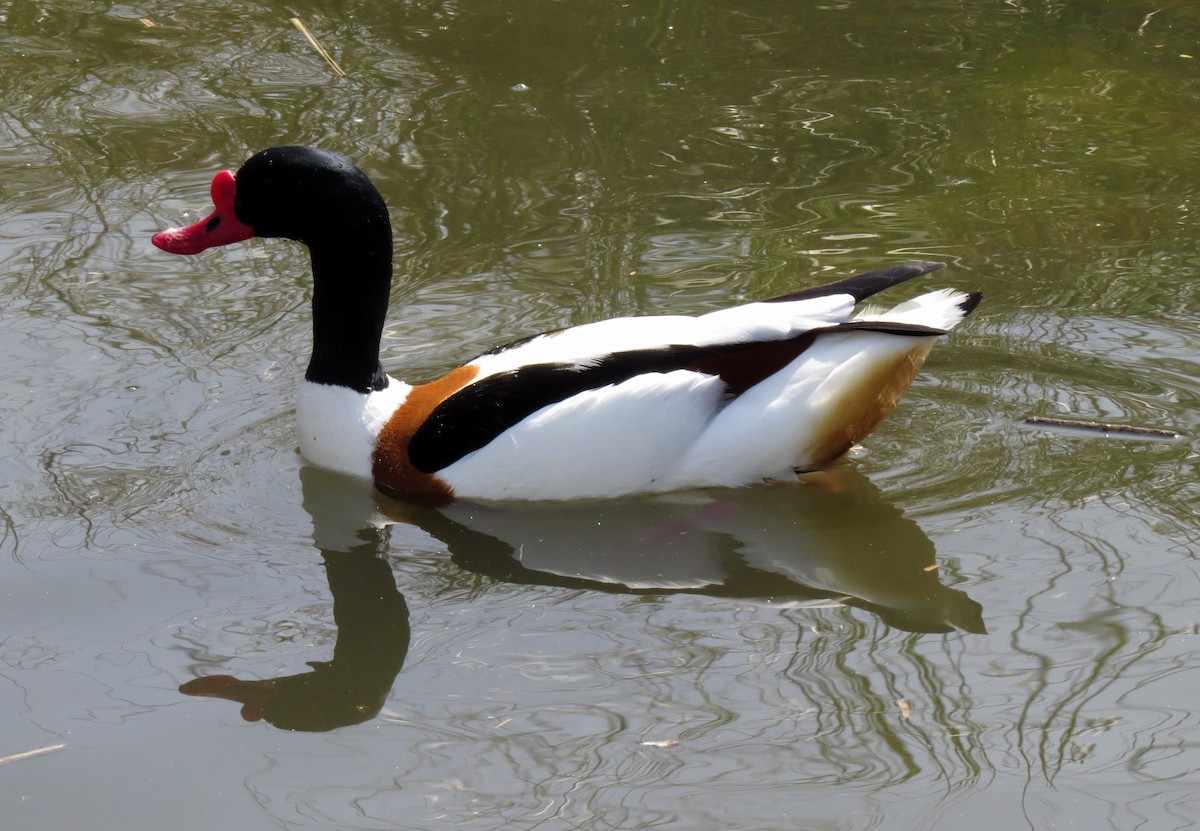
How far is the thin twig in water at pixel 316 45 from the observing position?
829cm

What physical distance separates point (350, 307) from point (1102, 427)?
8.68ft

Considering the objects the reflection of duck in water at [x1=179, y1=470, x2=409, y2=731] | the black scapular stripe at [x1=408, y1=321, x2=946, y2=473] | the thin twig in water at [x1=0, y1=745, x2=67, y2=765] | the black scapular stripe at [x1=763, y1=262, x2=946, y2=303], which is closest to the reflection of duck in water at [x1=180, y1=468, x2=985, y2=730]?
the reflection of duck in water at [x1=179, y1=470, x2=409, y2=731]

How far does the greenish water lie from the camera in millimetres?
3650

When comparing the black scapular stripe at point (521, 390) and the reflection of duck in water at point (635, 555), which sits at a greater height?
the black scapular stripe at point (521, 390)

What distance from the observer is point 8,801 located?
139 inches

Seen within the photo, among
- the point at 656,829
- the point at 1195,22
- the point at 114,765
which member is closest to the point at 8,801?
the point at 114,765

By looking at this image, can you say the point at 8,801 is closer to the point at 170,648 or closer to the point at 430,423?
the point at 170,648

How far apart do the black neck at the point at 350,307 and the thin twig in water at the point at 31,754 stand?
177cm

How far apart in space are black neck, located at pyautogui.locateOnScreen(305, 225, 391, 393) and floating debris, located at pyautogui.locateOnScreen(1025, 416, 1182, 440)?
232cm

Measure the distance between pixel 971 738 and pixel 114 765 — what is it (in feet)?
6.96

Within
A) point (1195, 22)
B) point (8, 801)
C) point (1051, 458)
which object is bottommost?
point (8, 801)

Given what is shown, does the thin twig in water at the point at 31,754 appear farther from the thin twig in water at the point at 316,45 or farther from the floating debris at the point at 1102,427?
the thin twig in water at the point at 316,45

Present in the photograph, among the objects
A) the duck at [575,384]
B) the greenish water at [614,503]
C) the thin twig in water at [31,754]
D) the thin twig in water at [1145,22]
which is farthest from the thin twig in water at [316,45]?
the thin twig in water at [31,754]

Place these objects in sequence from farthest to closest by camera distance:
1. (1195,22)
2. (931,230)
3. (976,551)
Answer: (1195,22) → (931,230) → (976,551)
